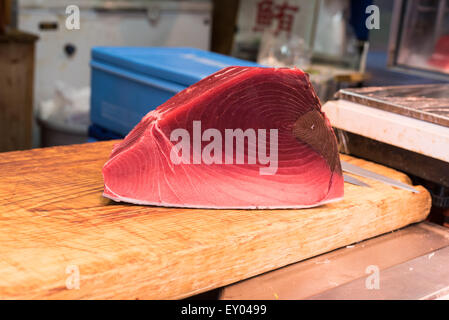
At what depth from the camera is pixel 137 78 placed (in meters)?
2.09

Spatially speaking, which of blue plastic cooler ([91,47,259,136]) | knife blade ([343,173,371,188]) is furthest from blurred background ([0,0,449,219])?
knife blade ([343,173,371,188])

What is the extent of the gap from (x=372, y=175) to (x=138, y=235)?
73 cm

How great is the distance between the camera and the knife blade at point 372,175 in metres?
1.46

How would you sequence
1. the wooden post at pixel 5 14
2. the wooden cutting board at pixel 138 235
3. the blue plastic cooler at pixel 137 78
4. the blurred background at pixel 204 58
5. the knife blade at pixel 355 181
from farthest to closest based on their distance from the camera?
the wooden post at pixel 5 14 < the blue plastic cooler at pixel 137 78 < the blurred background at pixel 204 58 < the knife blade at pixel 355 181 < the wooden cutting board at pixel 138 235

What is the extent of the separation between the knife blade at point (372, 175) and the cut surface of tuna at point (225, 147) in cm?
32

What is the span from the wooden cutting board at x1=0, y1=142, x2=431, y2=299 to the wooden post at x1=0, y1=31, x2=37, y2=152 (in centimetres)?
240

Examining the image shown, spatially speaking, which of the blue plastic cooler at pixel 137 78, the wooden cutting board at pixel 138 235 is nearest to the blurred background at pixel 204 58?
the blue plastic cooler at pixel 137 78

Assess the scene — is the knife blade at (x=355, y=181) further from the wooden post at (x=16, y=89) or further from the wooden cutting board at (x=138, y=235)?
the wooden post at (x=16, y=89)

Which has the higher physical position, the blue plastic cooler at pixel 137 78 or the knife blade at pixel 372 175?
the blue plastic cooler at pixel 137 78

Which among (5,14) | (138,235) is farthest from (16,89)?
(138,235)

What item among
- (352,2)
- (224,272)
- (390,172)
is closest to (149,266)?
(224,272)

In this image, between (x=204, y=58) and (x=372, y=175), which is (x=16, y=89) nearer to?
(x=204, y=58)

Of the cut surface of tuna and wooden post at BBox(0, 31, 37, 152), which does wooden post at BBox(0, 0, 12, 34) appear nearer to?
wooden post at BBox(0, 31, 37, 152)
